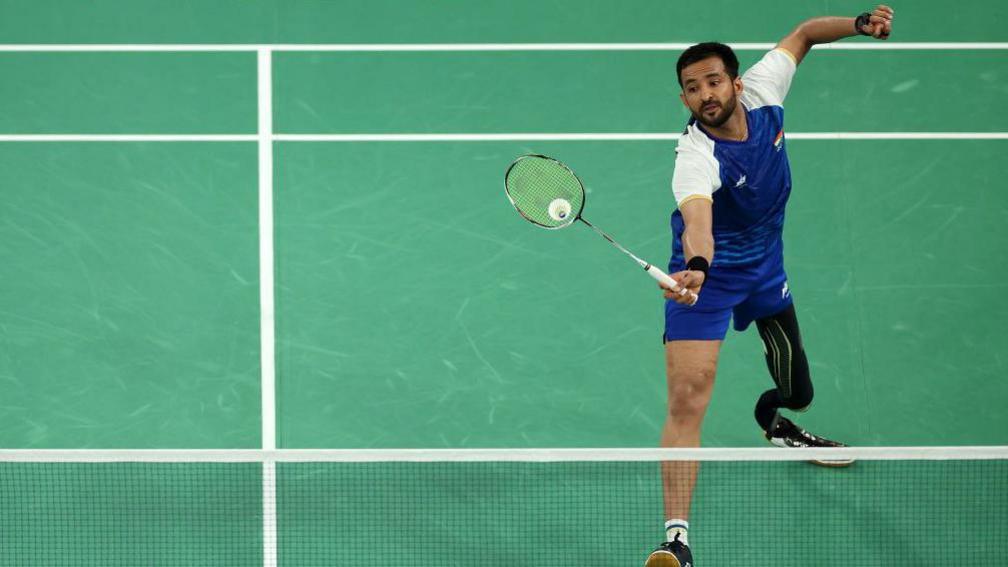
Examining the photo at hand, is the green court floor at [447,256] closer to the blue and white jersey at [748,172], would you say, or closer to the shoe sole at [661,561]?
the shoe sole at [661,561]

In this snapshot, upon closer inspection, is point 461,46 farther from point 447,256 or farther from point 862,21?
point 862,21

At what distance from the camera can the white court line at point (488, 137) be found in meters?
A: 7.93

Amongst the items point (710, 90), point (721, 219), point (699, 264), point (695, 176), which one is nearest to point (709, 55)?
point (710, 90)

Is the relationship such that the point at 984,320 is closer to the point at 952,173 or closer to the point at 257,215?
the point at 952,173

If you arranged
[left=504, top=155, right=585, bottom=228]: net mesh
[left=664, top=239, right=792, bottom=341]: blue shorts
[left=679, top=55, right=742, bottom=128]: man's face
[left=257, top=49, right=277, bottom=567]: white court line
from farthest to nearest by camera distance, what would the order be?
[left=257, top=49, right=277, bottom=567]: white court line
[left=504, top=155, right=585, bottom=228]: net mesh
[left=664, top=239, right=792, bottom=341]: blue shorts
[left=679, top=55, right=742, bottom=128]: man's face

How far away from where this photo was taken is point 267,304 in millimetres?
7363

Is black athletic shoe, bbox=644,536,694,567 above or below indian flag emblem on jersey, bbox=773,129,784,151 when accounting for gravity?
below

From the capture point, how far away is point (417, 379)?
7109 millimetres

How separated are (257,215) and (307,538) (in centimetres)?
222

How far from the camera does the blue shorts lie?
229 inches

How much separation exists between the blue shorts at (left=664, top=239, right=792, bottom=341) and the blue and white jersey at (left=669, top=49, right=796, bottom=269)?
50mm

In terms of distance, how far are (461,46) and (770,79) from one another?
2.77 m

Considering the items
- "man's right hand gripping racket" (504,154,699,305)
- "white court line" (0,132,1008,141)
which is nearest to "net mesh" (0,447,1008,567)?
"man's right hand gripping racket" (504,154,699,305)

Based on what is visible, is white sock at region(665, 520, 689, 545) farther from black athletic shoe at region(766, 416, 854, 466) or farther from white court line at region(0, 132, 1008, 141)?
white court line at region(0, 132, 1008, 141)
